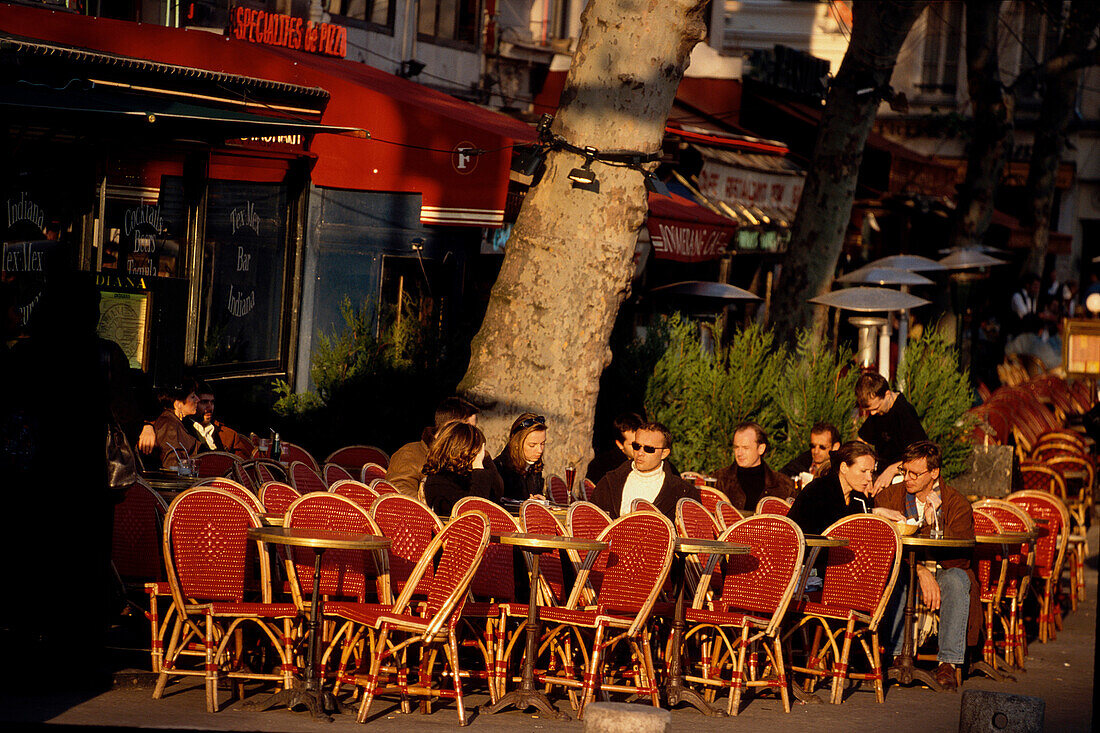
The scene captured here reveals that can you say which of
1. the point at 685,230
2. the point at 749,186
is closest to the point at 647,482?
the point at 685,230

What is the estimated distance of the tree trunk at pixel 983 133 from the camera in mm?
21031

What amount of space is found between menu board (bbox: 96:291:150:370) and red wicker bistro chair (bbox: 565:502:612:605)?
3899mm

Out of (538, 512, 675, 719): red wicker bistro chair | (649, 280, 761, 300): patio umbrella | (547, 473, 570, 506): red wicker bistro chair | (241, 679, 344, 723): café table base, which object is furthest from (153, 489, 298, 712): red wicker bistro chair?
(649, 280, 761, 300): patio umbrella

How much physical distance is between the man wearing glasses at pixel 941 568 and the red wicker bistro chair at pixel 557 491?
2011mm

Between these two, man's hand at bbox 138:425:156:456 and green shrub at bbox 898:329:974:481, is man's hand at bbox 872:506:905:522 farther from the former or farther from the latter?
green shrub at bbox 898:329:974:481

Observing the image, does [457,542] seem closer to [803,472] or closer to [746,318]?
[803,472]

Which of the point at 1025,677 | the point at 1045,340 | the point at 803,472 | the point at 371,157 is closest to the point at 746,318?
the point at 1045,340

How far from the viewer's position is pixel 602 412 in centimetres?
1314

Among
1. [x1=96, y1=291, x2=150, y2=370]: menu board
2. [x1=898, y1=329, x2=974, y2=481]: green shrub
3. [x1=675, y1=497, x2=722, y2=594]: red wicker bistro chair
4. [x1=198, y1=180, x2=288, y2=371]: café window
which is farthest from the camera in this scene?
[x1=198, y1=180, x2=288, y2=371]: café window

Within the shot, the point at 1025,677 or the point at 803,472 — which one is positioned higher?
the point at 803,472

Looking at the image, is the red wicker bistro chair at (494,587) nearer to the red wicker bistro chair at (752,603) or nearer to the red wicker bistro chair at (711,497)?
the red wicker bistro chair at (752,603)

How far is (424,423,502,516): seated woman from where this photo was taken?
8.50 meters

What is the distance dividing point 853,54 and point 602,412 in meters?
5.22

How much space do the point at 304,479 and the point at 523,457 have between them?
1.27 m
